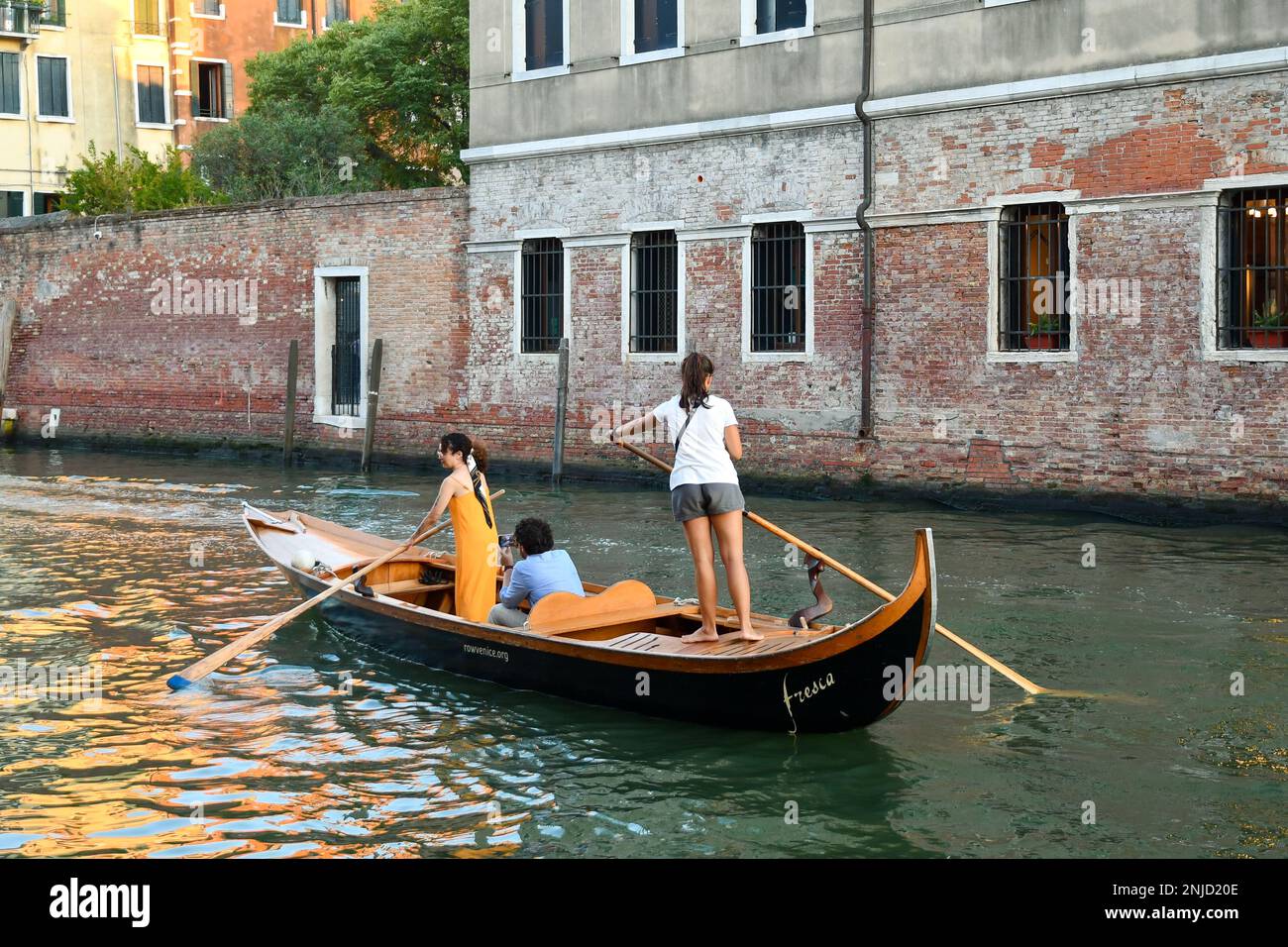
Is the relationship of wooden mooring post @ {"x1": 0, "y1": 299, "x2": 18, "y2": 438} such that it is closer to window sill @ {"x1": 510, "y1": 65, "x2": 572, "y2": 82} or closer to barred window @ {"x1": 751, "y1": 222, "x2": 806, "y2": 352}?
window sill @ {"x1": 510, "y1": 65, "x2": 572, "y2": 82}

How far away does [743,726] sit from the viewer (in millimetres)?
7020

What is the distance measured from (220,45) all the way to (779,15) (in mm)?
23445

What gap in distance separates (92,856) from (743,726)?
9.06ft

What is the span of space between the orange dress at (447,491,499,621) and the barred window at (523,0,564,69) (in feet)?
35.0

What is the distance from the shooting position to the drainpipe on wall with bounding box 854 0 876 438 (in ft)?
50.2

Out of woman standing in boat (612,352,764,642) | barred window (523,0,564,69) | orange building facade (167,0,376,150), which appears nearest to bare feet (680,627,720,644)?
woman standing in boat (612,352,764,642)

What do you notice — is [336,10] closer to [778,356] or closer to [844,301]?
[778,356]

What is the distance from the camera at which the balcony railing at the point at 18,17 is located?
32688 mm

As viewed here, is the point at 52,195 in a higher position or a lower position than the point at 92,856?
higher

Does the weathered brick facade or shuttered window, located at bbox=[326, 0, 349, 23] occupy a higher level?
shuttered window, located at bbox=[326, 0, 349, 23]

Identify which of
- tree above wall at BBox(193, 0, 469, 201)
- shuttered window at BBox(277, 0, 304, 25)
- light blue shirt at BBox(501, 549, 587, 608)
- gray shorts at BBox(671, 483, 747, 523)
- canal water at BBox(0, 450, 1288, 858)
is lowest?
canal water at BBox(0, 450, 1288, 858)

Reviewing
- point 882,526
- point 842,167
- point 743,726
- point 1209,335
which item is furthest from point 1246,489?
point 743,726

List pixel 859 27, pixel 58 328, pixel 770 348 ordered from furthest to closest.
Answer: pixel 58 328 < pixel 770 348 < pixel 859 27

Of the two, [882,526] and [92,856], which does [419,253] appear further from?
[92,856]
